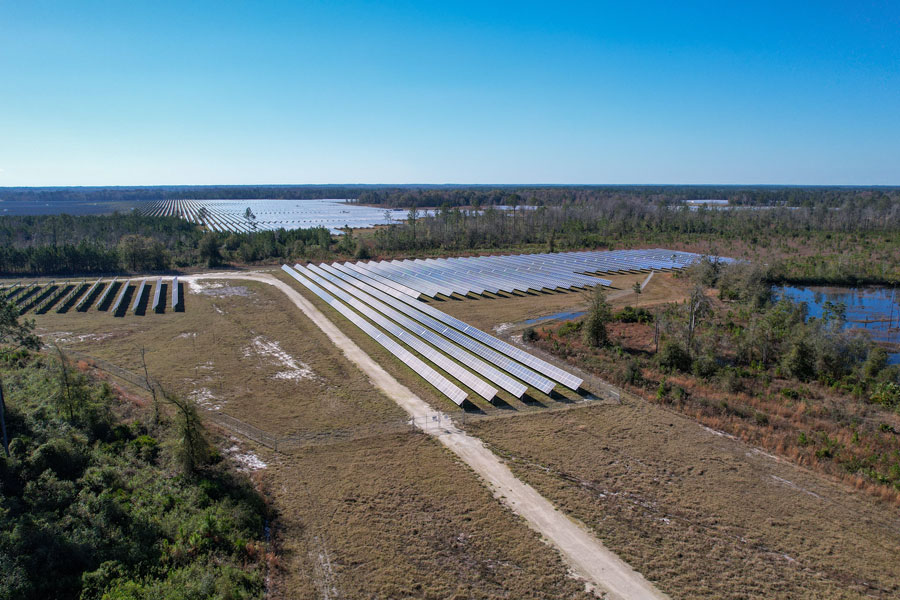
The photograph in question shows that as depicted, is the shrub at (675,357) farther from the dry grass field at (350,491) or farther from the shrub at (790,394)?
the dry grass field at (350,491)

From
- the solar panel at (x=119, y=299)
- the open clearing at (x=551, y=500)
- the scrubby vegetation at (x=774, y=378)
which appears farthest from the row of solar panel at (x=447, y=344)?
the solar panel at (x=119, y=299)

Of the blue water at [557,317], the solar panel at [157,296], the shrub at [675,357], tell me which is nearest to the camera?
the shrub at [675,357]

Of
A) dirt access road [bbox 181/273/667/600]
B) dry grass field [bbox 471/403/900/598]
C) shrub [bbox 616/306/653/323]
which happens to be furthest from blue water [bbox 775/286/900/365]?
dirt access road [bbox 181/273/667/600]

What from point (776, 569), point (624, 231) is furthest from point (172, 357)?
point (624, 231)

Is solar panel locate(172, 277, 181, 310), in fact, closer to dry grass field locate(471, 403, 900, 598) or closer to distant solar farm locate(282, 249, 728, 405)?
distant solar farm locate(282, 249, 728, 405)

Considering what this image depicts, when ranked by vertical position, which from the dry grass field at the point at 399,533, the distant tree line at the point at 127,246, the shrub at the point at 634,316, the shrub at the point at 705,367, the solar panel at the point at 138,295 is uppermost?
the distant tree line at the point at 127,246

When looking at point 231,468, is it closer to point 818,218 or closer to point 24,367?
point 24,367

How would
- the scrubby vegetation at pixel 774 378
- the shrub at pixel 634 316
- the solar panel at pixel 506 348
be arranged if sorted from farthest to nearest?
the shrub at pixel 634 316 < the solar panel at pixel 506 348 < the scrubby vegetation at pixel 774 378
